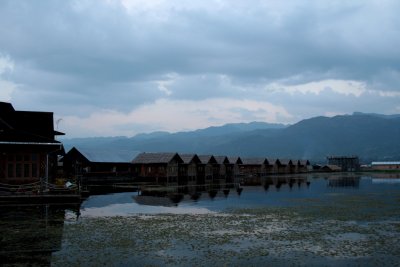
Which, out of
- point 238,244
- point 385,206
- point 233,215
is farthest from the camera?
point 385,206

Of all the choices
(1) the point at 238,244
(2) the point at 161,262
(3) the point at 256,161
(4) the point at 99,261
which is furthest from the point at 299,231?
(3) the point at 256,161

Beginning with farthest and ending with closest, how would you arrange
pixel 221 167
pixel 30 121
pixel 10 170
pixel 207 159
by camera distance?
pixel 221 167, pixel 207 159, pixel 30 121, pixel 10 170

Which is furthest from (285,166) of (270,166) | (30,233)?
(30,233)

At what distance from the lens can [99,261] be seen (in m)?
18.1

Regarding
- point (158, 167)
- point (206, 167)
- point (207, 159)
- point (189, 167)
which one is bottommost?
point (206, 167)

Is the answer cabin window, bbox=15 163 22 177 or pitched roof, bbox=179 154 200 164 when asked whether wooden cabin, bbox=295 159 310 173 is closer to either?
pitched roof, bbox=179 154 200 164

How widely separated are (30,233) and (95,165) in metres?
69.5

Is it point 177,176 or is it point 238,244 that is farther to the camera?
point 177,176

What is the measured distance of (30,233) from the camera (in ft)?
80.2

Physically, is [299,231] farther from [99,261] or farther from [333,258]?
[99,261]

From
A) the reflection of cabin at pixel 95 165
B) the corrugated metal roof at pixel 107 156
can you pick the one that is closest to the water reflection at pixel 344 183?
the reflection of cabin at pixel 95 165

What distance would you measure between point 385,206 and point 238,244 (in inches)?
912

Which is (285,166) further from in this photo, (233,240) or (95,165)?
(233,240)

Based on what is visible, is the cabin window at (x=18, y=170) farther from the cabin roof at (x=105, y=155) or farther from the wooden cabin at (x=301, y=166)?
the wooden cabin at (x=301, y=166)
